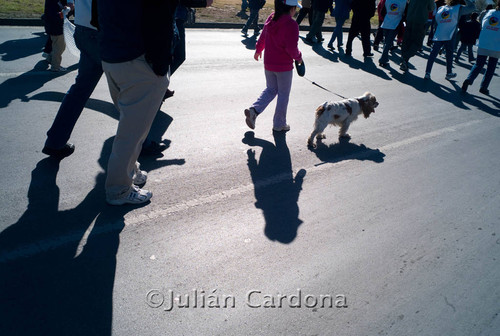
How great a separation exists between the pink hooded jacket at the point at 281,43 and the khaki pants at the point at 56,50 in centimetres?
390

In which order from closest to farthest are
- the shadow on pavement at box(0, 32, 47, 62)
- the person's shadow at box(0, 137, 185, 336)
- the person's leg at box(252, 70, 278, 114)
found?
1. the person's shadow at box(0, 137, 185, 336)
2. the person's leg at box(252, 70, 278, 114)
3. the shadow on pavement at box(0, 32, 47, 62)

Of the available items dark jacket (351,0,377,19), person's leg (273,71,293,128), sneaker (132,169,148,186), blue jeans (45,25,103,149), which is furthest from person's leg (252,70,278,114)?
dark jacket (351,0,377,19)

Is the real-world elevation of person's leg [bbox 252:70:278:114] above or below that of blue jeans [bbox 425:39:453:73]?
below

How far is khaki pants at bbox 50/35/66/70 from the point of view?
6891 millimetres

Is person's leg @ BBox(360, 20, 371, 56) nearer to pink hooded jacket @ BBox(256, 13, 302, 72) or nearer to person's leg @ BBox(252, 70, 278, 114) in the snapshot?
pink hooded jacket @ BBox(256, 13, 302, 72)

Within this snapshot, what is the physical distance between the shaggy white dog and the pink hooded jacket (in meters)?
0.80

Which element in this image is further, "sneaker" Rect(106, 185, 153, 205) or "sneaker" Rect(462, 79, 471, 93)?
"sneaker" Rect(462, 79, 471, 93)

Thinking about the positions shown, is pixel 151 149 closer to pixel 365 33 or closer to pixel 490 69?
pixel 490 69

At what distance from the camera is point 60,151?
4.20 meters

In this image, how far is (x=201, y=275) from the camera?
2939 millimetres

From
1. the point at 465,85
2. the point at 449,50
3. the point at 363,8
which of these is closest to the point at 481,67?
the point at 465,85

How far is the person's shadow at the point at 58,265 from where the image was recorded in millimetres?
2418

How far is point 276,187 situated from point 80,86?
237 cm

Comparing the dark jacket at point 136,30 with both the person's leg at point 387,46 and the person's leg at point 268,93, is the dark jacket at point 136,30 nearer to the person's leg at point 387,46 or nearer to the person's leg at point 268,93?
the person's leg at point 268,93
